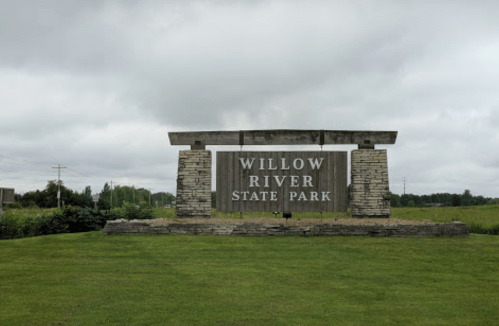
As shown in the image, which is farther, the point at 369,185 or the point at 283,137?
the point at 283,137

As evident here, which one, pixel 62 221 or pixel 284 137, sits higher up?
pixel 284 137

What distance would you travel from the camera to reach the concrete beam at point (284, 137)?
17125 millimetres

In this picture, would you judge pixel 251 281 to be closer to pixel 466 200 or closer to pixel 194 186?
pixel 194 186

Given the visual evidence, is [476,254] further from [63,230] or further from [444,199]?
[444,199]

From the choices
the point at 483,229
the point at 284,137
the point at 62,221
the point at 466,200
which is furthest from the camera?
the point at 466,200

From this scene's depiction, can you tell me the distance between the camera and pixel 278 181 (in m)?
17.0

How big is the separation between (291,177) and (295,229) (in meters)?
3.16

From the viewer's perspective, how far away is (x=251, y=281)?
26.8 ft

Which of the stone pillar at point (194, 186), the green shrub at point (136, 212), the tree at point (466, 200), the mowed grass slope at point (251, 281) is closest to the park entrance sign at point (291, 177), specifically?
the stone pillar at point (194, 186)

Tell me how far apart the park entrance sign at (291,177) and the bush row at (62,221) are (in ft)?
8.38

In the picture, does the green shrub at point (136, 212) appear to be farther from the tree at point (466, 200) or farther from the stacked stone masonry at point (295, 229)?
the tree at point (466, 200)

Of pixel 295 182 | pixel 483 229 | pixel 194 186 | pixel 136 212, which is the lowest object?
pixel 483 229

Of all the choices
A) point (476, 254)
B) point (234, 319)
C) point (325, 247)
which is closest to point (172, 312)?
point (234, 319)

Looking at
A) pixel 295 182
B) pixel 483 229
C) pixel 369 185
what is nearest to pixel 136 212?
pixel 295 182
